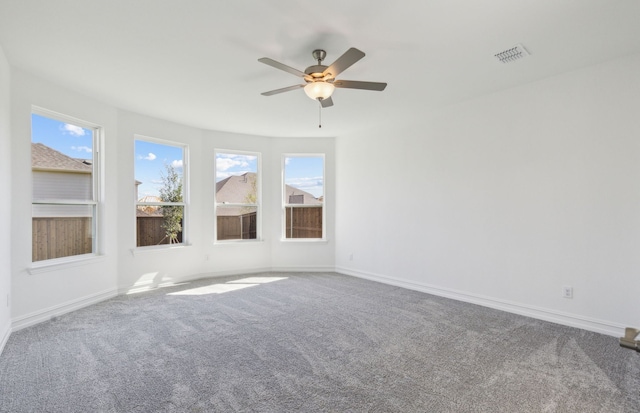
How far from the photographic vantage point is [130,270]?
470cm

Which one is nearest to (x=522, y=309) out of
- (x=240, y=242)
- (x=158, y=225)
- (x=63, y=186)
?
(x=240, y=242)

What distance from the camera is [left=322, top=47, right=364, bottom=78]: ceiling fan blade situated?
232 centimetres

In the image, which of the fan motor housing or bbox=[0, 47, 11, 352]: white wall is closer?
the fan motor housing

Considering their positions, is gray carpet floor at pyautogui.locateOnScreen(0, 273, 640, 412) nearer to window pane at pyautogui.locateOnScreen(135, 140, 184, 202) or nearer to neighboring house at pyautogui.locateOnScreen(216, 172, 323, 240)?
window pane at pyautogui.locateOnScreen(135, 140, 184, 202)

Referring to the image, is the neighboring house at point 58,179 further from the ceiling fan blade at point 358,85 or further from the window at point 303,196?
the ceiling fan blade at point 358,85

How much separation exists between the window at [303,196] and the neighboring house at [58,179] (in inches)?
125

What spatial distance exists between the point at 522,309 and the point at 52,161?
5683 millimetres

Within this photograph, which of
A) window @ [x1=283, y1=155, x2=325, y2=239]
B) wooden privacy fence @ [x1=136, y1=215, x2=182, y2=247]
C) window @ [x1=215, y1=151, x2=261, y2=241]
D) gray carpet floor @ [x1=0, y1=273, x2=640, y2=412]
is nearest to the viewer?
gray carpet floor @ [x1=0, y1=273, x2=640, y2=412]

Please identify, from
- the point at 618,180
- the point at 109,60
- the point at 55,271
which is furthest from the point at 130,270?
the point at 618,180

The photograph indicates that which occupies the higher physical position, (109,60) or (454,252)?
(109,60)

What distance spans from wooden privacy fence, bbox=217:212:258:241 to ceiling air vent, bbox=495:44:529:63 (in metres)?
4.59

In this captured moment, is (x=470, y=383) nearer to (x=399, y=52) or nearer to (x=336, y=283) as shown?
(x=399, y=52)

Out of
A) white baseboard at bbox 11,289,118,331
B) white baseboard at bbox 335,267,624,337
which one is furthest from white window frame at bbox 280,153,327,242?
white baseboard at bbox 11,289,118,331

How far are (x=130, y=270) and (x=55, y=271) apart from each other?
1069 mm
